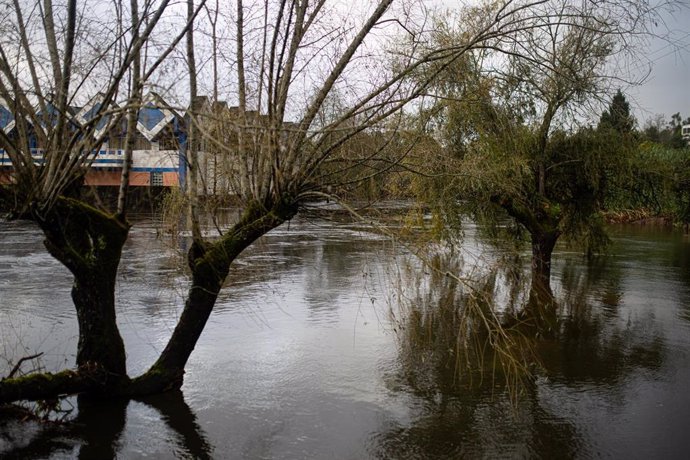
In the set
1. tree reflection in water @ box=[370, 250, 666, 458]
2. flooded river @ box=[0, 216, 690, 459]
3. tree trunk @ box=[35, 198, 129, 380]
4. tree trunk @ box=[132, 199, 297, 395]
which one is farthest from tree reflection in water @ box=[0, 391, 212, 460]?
tree reflection in water @ box=[370, 250, 666, 458]

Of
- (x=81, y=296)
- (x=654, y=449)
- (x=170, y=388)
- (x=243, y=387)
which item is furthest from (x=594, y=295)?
(x=81, y=296)

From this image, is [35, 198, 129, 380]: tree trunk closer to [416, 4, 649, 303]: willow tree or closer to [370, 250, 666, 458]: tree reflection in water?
[370, 250, 666, 458]: tree reflection in water

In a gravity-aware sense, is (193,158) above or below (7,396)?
above

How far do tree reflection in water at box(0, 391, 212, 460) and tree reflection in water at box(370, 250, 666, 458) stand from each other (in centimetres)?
205

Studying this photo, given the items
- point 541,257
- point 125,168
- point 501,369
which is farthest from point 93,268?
point 541,257

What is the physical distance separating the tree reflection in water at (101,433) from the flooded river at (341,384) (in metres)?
0.02

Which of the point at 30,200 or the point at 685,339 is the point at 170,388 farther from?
the point at 685,339

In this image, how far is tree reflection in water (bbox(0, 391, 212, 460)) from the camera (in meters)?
6.35

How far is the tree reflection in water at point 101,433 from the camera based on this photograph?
635 centimetres

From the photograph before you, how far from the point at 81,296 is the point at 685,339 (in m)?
10.3

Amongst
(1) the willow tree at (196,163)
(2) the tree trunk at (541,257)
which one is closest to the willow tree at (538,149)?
(2) the tree trunk at (541,257)

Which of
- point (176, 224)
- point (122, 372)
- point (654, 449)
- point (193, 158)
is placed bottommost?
point (654, 449)

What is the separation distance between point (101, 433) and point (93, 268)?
1763 mm

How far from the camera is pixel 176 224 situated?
754 cm
